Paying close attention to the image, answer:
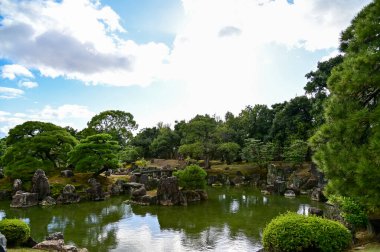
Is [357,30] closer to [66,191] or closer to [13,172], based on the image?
[66,191]

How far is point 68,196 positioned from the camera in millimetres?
29047

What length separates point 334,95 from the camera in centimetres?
965

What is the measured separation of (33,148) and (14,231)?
69.4 feet

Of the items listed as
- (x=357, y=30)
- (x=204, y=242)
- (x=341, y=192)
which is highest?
(x=357, y=30)

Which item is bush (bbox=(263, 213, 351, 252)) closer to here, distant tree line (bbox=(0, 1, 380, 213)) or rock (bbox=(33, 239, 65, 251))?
distant tree line (bbox=(0, 1, 380, 213))

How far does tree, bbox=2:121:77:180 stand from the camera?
31.2 m

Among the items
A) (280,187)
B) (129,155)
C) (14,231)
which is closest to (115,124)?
(129,155)

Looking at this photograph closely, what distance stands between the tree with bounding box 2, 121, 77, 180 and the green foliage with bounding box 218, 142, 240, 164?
21686 millimetres

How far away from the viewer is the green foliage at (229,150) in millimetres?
48684

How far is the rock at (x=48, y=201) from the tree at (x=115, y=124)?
31235 millimetres

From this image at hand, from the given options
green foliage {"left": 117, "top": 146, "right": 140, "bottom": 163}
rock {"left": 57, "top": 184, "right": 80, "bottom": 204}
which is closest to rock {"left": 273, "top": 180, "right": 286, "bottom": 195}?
rock {"left": 57, "top": 184, "right": 80, "bottom": 204}

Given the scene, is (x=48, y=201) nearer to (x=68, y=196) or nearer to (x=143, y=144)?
(x=68, y=196)

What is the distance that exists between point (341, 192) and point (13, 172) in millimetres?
29995

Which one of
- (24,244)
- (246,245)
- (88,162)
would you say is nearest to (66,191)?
(88,162)
